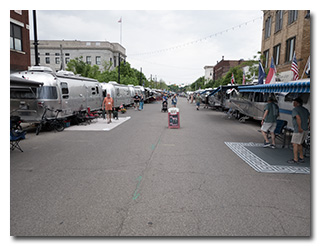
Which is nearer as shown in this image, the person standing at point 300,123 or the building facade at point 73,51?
the person standing at point 300,123

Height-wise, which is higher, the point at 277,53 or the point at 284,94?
the point at 277,53

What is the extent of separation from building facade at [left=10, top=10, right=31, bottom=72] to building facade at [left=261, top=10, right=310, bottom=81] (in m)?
22.5

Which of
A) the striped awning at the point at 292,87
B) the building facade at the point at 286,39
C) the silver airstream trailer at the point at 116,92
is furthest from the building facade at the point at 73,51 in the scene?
the striped awning at the point at 292,87

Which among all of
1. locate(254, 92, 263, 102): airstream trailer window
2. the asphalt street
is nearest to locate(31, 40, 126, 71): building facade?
locate(254, 92, 263, 102): airstream trailer window

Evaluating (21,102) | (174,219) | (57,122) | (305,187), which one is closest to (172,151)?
(305,187)

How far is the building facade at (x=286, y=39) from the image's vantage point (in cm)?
2073

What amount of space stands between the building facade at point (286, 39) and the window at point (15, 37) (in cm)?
2272

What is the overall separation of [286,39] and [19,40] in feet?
78.8

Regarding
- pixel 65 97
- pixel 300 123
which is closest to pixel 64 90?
pixel 65 97

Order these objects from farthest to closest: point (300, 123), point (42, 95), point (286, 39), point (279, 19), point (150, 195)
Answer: point (279, 19) < point (286, 39) < point (42, 95) < point (300, 123) < point (150, 195)

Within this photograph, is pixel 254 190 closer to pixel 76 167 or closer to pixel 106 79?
pixel 76 167

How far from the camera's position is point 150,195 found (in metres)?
4.80

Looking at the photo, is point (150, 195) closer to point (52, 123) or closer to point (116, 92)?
point (52, 123)

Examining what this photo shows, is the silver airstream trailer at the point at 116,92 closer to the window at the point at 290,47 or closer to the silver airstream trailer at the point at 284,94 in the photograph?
the silver airstream trailer at the point at 284,94
